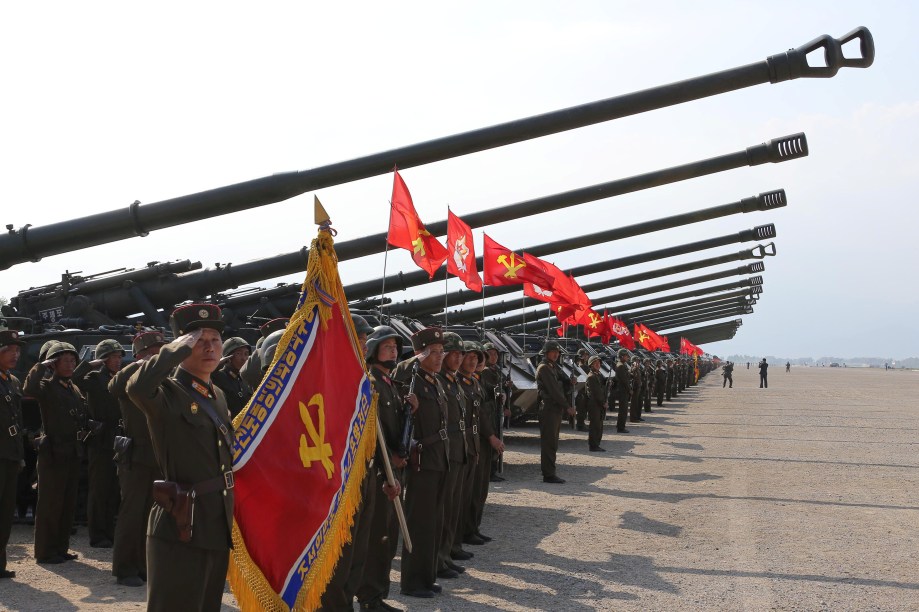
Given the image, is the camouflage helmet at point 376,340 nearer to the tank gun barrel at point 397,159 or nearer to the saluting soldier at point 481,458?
the saluting soldier at point 481,458

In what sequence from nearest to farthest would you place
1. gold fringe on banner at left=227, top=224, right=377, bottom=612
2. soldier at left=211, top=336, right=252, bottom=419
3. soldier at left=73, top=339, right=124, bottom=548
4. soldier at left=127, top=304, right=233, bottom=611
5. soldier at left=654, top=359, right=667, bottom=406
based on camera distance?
1. soldier at left=127, top=304, right=233, bottom=611
2. gold fringe on banner at left=227, top=224, right=377, bottom=612
3. soldier at left=73, top=339, right=124, bottom=548
4. soldier at left=211, top=336, right=252, bottom=419
5. soldier at left=654, top=359, right=667, bottom=406

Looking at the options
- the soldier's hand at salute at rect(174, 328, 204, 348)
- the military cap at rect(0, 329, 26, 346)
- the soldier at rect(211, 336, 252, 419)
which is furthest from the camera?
the soldier at rect(211, 336, 252, 419)

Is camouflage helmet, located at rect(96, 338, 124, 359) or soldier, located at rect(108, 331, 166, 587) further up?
camouflage helmet, located at rect(96, 338, 124, 359)

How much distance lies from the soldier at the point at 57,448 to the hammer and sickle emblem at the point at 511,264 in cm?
748

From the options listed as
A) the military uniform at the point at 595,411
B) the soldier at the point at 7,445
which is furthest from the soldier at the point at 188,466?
the military uniform at the point at 595,411

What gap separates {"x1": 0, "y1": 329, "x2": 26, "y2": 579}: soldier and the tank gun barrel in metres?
1.04

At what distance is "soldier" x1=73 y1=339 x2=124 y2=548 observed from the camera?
787 centimetres

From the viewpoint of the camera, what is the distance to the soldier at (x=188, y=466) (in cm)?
381

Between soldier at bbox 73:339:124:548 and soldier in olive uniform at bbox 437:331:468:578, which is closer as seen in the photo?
soldier in olive uniform at bbox 437:331:468:578

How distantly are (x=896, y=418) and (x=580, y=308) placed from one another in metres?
9.57

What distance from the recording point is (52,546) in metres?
7.16

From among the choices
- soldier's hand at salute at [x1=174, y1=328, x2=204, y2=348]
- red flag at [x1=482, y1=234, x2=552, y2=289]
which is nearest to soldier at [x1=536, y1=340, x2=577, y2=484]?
red flag at [x1=482, y1=234, x2=552, y2=289]

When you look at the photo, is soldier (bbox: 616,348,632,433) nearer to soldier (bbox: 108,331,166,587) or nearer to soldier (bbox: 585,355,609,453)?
soldier (bbox: 585,355,609,453)

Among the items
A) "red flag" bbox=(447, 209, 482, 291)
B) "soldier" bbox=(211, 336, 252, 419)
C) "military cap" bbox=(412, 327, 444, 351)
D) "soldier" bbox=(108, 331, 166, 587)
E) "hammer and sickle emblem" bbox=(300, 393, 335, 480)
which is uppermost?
"red flag" bbox=(447, 209, 482, 291)
